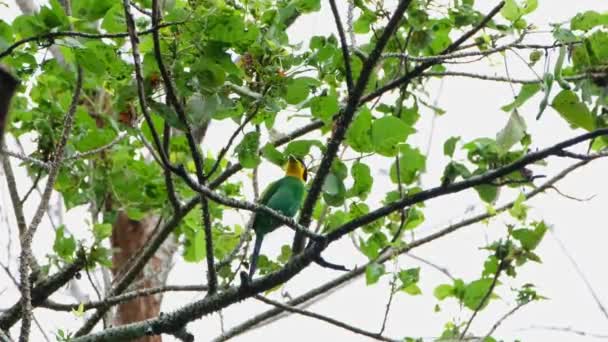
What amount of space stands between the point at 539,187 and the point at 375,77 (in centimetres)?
73

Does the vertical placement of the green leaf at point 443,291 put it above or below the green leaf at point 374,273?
above

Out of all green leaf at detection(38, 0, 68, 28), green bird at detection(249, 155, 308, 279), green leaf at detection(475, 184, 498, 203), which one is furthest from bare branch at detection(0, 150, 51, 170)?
green leaf at detection(475, 184, 498, 203)

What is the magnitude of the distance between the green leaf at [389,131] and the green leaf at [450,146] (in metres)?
0.15

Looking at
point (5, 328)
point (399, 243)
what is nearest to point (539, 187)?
point (399, 243)

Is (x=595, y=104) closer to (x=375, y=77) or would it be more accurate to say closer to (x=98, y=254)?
(x=375, y=77)

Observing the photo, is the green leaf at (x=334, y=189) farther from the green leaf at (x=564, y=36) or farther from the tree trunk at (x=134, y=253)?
the tree trunk at (x=134, y=253)

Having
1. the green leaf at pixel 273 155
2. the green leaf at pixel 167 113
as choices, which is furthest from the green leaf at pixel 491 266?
the green leaf at pixel 167 113

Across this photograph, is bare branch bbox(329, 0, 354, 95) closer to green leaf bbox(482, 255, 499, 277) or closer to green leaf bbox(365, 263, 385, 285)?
green leaf bbox(365, 263, 385, 285)

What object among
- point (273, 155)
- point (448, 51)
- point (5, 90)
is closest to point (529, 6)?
point (448, 51)

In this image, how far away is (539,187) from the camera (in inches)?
125

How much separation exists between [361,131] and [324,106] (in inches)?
5.3

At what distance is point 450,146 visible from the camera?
2.67m

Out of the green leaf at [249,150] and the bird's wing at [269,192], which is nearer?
the green leaf at [249,150]

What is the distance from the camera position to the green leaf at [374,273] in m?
2.72
